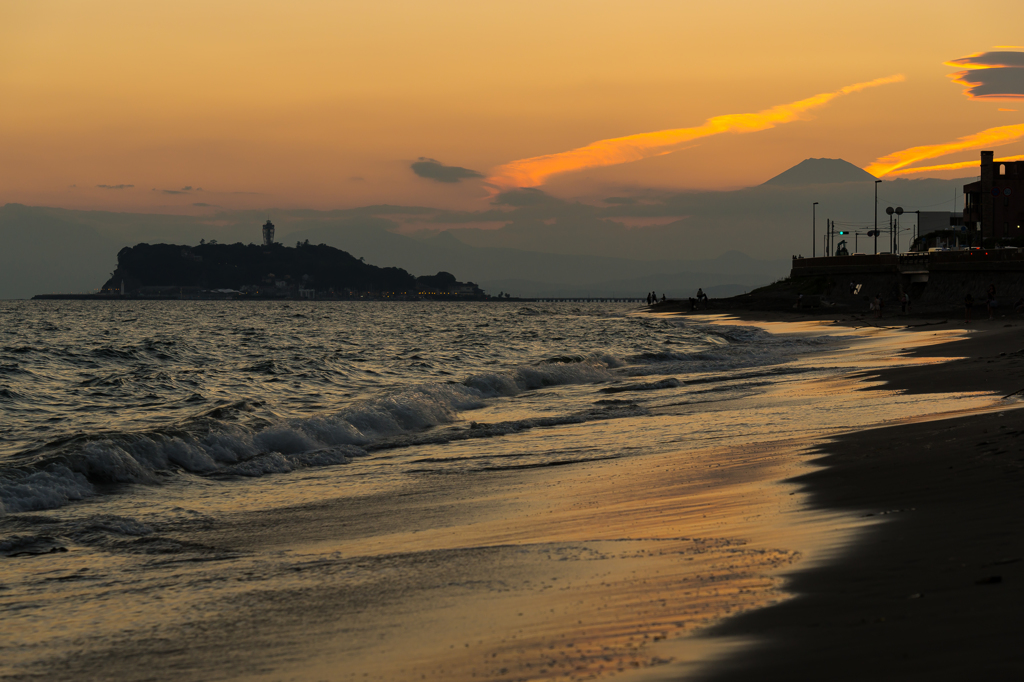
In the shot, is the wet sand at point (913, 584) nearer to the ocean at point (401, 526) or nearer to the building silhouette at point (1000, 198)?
the ocean at point (401, 526)

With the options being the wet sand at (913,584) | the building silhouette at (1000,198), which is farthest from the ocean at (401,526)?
the building silhouette at (1000,198)

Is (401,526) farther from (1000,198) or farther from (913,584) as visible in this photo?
(1000,198)

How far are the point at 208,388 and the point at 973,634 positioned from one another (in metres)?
22.6

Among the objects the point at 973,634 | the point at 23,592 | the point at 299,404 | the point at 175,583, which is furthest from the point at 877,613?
the point at 299,404

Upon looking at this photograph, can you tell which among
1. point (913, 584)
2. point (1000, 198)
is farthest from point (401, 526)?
point (1000, 198)

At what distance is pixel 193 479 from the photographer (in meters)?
11.5

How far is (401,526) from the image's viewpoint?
8.07 metres

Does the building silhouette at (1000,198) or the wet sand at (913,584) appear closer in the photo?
the wet sand at (913,584)

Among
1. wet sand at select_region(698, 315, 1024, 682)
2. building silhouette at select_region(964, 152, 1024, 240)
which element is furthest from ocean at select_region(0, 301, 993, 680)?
building silhouette at select_region(964, 152, 1024, 240)

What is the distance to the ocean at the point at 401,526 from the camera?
15.4 ft

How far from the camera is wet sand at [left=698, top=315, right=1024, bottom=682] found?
3625 mm

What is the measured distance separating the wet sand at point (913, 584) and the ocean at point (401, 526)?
358 mm

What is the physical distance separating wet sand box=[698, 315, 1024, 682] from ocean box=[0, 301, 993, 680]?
358mm

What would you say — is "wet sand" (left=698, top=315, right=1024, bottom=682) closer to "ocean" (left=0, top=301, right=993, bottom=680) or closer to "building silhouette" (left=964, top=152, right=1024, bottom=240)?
"ocean" (left=0, top=301, right=993, bottom=680)
